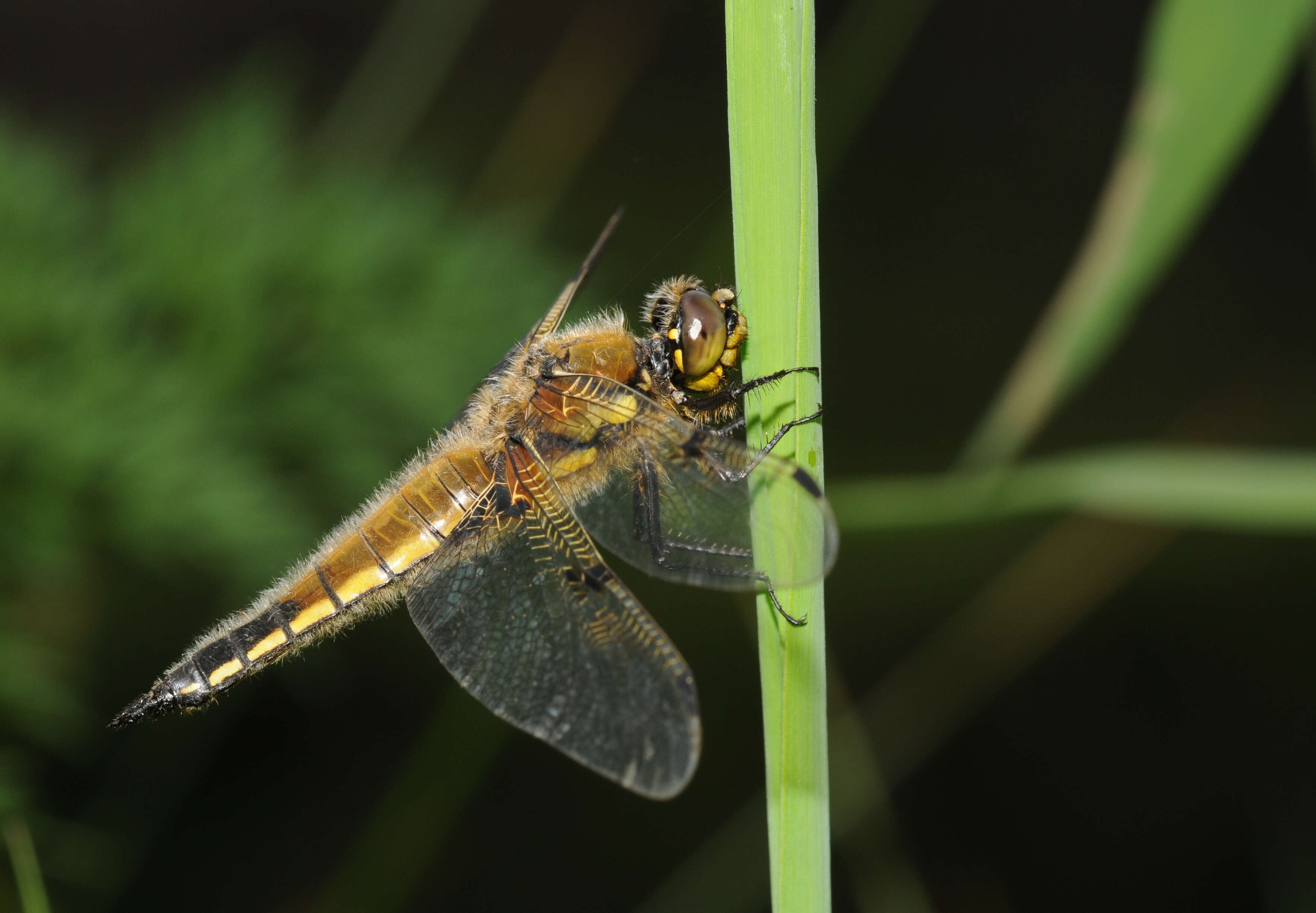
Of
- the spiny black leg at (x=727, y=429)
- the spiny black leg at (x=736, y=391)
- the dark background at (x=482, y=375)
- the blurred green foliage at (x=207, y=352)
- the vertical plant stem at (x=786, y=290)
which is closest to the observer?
the vertical plant stem at (x=786, y=290)

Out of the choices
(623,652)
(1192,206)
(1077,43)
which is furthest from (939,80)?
(623,652)

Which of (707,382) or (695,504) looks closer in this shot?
(695,504)

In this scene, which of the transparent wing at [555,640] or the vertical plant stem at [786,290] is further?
the transparent wing at [555,640]

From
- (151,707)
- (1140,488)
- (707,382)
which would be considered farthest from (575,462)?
(1140,488)

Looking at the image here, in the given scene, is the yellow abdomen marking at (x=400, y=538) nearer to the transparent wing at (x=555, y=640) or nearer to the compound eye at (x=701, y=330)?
the transparent wing at (x=555, y=640)

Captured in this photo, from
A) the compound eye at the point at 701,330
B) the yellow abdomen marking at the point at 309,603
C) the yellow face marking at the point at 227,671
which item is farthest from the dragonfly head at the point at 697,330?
the yellow face marking at the point at 227,671

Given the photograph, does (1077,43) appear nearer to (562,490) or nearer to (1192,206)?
(1192,206)

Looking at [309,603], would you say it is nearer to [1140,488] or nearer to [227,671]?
[227,671]
